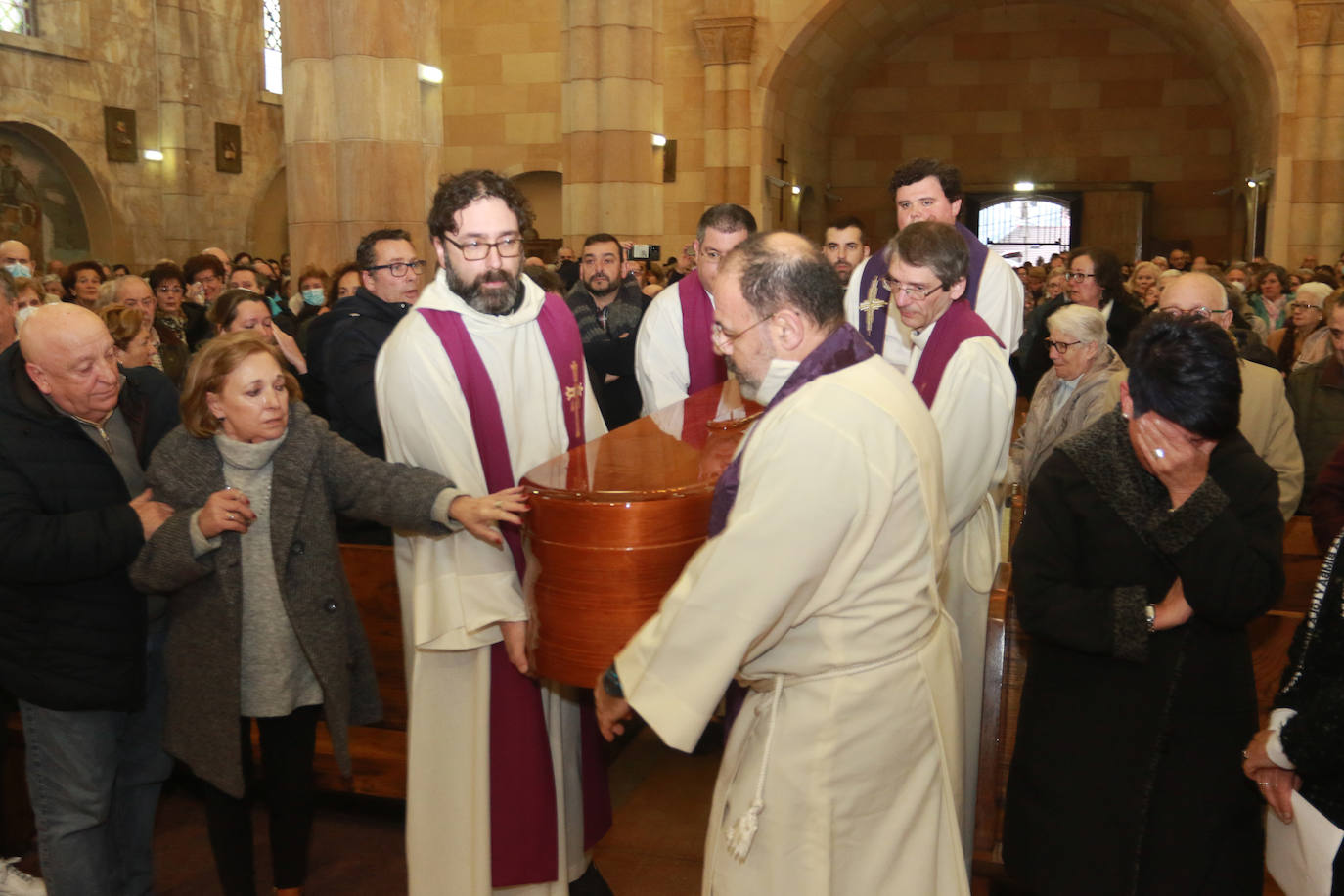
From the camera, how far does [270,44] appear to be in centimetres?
2153

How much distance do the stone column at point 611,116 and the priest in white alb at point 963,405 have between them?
8.94 m

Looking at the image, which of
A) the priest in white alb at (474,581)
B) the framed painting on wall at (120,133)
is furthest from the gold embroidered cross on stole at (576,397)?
the framed painting on wall at (120,133)

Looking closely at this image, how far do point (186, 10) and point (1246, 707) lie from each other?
69.2 feet

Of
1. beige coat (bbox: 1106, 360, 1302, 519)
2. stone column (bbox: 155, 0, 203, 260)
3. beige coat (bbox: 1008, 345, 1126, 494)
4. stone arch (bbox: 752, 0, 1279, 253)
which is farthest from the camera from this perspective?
stone column (bbox: 155, 0, 203, 260)

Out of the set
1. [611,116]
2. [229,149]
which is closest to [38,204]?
[229,149]

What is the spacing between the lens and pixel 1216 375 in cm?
231

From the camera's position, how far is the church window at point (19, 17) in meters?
17.2

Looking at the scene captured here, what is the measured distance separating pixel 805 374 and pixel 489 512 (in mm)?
877

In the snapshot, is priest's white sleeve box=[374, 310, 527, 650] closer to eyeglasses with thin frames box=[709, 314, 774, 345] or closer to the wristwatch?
the wristwatch

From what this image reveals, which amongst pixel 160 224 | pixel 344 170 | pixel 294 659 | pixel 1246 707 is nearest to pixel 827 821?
pixel 1246 707

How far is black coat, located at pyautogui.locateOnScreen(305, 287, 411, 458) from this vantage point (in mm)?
4184

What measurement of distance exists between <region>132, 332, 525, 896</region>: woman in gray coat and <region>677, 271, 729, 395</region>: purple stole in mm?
1765

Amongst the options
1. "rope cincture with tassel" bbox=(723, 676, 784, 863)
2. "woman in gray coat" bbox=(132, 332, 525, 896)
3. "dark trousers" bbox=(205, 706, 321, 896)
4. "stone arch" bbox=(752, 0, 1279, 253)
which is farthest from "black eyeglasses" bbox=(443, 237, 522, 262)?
"stone arch" bbox=(752, 0, 1279, 253)

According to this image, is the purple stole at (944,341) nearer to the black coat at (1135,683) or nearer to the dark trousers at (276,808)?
the black coat at (1135,683)
